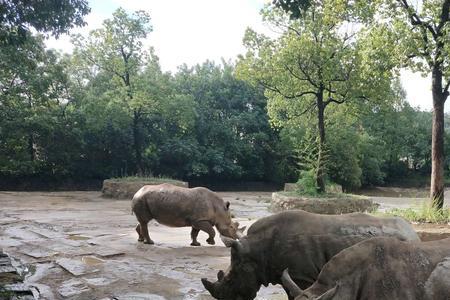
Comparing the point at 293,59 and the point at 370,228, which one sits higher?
the point at 293,59

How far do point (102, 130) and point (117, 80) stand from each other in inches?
149

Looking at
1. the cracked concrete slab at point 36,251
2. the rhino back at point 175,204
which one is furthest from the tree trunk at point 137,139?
the cracked concrete slab at point 36,251

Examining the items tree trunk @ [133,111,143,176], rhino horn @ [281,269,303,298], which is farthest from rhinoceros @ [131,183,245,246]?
tree trunk @ [133,111,143,176]

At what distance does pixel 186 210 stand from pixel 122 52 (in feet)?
52.8

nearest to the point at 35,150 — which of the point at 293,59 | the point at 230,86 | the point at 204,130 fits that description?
the point at 204,130

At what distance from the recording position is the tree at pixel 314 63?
16.4 m

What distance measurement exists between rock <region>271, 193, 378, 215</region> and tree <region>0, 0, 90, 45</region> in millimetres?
9405

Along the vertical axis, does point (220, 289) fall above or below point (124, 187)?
below

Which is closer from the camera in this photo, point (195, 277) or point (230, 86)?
point (195, 277)

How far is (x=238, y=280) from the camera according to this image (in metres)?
5.46

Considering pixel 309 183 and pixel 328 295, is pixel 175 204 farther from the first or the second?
pixel 309 183

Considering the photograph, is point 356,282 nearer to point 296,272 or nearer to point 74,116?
point 296,272

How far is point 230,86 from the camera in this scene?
107 feet

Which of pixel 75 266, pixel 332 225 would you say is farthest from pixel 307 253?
pixel 75 266
